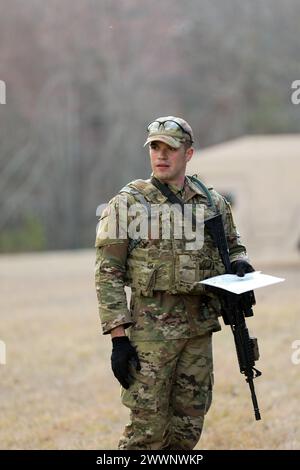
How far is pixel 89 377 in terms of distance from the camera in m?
7.86

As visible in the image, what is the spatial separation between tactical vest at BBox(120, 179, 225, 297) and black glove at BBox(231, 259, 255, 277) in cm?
10

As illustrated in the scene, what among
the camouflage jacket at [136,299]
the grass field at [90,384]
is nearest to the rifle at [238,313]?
the camouflage jacket at [136,299]

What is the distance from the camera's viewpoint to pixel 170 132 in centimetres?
398

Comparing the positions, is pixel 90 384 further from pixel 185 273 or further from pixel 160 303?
pixel 185 273

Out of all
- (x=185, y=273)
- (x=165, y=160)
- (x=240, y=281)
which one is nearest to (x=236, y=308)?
(x=240, y=281)

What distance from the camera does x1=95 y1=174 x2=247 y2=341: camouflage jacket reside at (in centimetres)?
393

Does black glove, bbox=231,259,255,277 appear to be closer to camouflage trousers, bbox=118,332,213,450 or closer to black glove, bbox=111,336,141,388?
camouflage trousers, bbox=118,332,213,450

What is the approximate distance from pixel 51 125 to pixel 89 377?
26.4 m

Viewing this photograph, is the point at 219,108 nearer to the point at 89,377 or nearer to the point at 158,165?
the point at 89,377

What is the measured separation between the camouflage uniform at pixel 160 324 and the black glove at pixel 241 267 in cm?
10

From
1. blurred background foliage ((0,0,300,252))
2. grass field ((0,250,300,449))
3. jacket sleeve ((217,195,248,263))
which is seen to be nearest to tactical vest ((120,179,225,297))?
jacket sleeve ((217,195,248,263))
